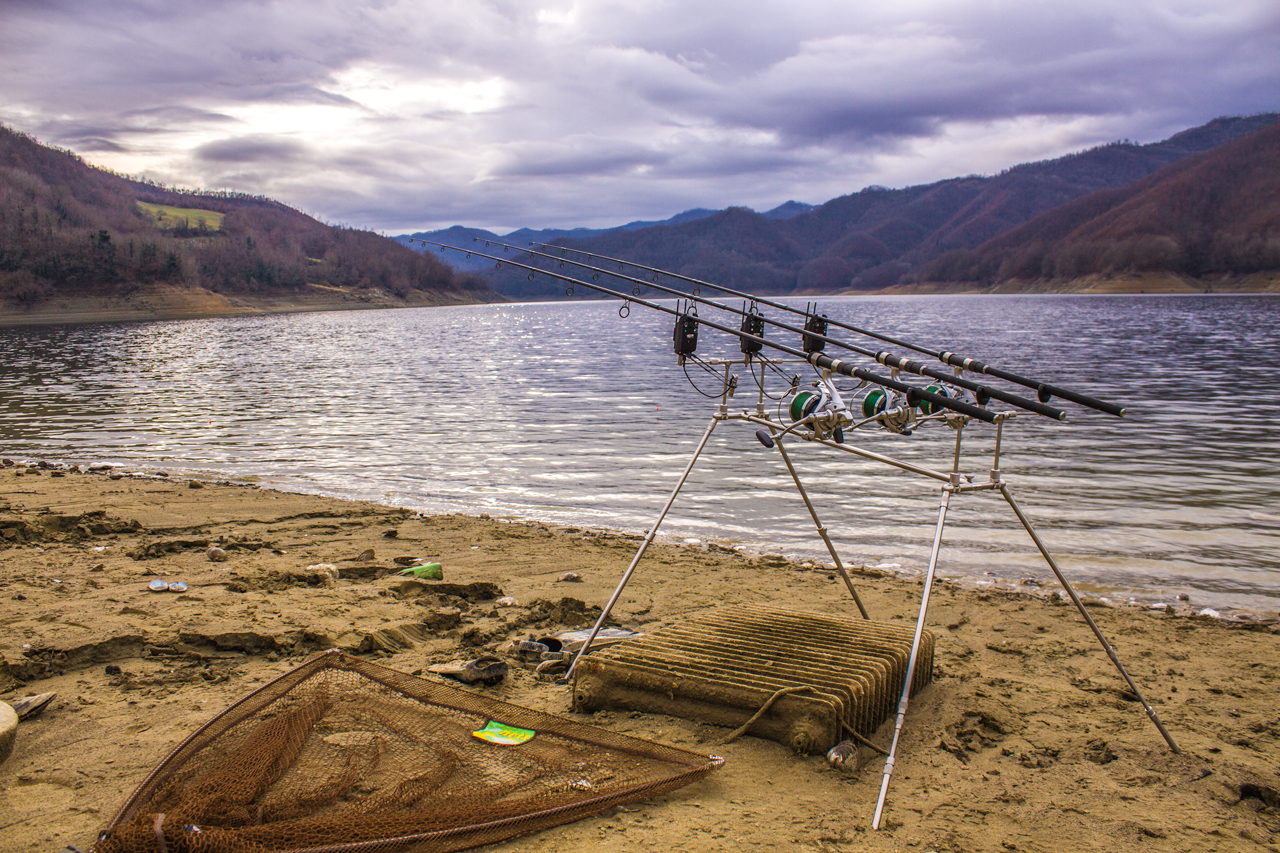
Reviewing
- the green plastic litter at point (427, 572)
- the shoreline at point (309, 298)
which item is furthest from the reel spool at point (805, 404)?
the shoreline at point (309, 298)

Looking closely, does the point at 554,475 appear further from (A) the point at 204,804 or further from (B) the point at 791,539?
(A) the point at 204,804

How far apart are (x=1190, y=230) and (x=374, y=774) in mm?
195701

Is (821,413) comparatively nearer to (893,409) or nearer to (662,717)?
(893,409)

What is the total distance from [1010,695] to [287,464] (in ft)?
43.6

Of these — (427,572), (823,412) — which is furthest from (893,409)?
(427,572)

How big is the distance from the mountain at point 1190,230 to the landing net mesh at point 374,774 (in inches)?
6635

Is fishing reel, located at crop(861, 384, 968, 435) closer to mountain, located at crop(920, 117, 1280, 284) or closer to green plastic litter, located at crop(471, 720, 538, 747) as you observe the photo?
green plastic litter, located at crop(471, 720, 538, 747)

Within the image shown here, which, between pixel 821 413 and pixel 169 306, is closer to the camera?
pixel 821 413

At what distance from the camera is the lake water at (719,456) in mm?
9859

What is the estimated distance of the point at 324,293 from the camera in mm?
154000

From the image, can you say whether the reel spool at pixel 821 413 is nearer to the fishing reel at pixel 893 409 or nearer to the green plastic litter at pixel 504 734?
the fishing reel at pixel 893 409

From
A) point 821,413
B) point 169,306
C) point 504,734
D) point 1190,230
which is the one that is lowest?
point 504,734

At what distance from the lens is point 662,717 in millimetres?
4555

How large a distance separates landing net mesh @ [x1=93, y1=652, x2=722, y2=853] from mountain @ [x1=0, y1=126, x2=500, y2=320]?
112055 millimetres
